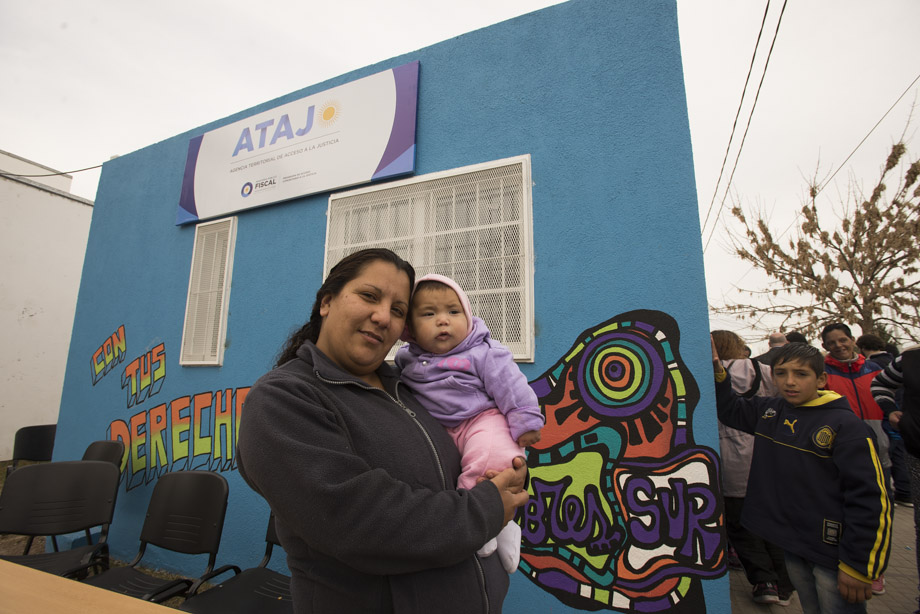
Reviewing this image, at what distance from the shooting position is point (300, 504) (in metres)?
0.96

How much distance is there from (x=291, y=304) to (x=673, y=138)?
3251 millimetres

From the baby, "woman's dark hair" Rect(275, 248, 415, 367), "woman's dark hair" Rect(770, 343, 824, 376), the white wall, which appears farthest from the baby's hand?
the white wall

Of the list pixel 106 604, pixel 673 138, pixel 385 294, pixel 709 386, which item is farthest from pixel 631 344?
pixel 106 604

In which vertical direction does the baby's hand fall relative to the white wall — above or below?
below

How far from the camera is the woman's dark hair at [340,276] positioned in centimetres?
136

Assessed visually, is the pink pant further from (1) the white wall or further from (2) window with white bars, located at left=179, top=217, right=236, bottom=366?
(1) the white wall

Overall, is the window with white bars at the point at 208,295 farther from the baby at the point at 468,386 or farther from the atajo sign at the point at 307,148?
the baby at the point at 468,386

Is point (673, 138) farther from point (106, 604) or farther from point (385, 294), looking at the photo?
point (106, 604)

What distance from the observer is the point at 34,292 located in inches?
357

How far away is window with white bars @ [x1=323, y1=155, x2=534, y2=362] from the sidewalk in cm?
253

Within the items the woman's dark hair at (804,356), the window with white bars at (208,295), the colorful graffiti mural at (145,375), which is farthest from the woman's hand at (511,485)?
the colorful graffiti mural at (145,375)

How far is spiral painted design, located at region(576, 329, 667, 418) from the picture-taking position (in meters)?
2.68

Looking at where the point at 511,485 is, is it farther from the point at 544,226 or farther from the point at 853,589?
the point at 544,226

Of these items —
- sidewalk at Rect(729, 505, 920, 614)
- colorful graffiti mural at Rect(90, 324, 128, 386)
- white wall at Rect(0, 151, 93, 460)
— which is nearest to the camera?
sidewalk at Rect(729, 505, 920, 614)
